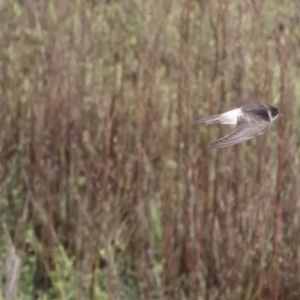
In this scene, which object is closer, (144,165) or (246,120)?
(246,120)

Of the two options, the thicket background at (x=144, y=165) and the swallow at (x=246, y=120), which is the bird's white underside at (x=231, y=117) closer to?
the swallow at (x=246, y=120)

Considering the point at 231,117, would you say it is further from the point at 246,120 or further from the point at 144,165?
the point at 144,165

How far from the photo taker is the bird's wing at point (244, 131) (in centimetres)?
234

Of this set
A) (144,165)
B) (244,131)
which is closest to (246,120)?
(244,131)

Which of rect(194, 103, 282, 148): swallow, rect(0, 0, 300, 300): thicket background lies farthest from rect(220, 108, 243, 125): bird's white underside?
rect(0, 0, 300, 300): thicket background

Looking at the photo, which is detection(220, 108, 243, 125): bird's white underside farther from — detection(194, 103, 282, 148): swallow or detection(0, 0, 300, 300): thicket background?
detection(0, 0, 300, 300): thicket background

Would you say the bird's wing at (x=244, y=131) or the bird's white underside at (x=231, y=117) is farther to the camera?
the bird's white underside at (x=231, y=117)

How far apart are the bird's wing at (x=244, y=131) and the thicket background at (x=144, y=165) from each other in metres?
0.10

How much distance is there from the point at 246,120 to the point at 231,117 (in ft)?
0.45

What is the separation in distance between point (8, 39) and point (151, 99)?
687 millimetres

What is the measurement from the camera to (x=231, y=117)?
2662 millimetres

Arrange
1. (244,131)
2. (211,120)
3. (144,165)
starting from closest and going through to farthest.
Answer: (244,131), (211,120), (144,165)

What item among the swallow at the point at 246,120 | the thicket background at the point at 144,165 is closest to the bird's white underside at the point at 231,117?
the swallow at the point at 246,120

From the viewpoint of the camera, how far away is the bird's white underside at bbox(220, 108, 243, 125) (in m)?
2.61
